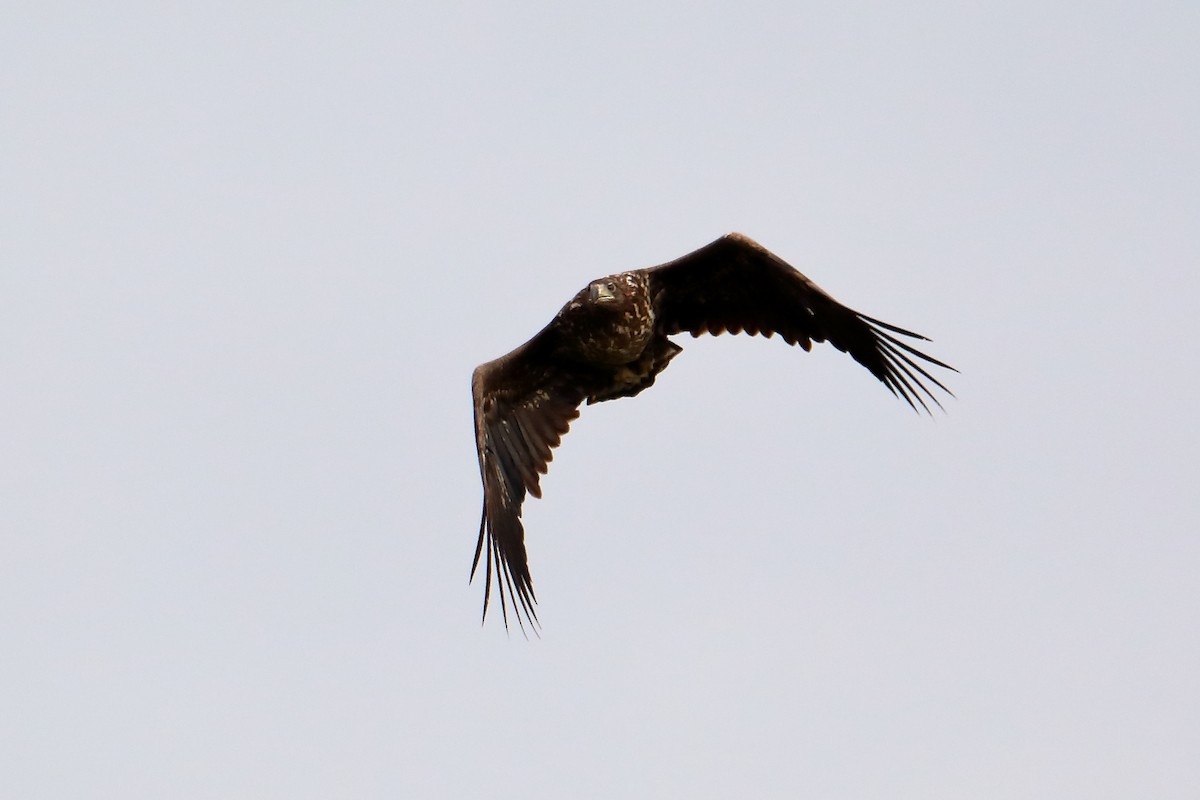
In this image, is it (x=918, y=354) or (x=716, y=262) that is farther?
(x=716, y=262)

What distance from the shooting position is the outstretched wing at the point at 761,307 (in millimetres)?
10477

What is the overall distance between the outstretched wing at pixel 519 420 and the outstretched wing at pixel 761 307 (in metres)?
0.84

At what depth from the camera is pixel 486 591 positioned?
1015 centimetres

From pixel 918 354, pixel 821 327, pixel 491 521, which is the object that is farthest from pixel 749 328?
pixel 491 521

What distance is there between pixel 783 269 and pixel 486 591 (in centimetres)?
268

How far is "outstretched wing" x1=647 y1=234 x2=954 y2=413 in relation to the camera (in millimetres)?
10477

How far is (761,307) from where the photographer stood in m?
11.1

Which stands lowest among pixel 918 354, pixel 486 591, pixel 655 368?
pixel 486 591

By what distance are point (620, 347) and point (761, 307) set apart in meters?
0.97

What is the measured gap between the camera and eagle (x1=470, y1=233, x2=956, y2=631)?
34.6 ft

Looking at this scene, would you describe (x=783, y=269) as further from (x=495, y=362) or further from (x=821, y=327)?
(x=495, y=362)

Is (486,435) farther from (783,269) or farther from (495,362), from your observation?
(783,269)

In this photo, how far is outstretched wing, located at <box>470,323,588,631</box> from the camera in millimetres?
10883

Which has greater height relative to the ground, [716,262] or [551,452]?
[716,262]
